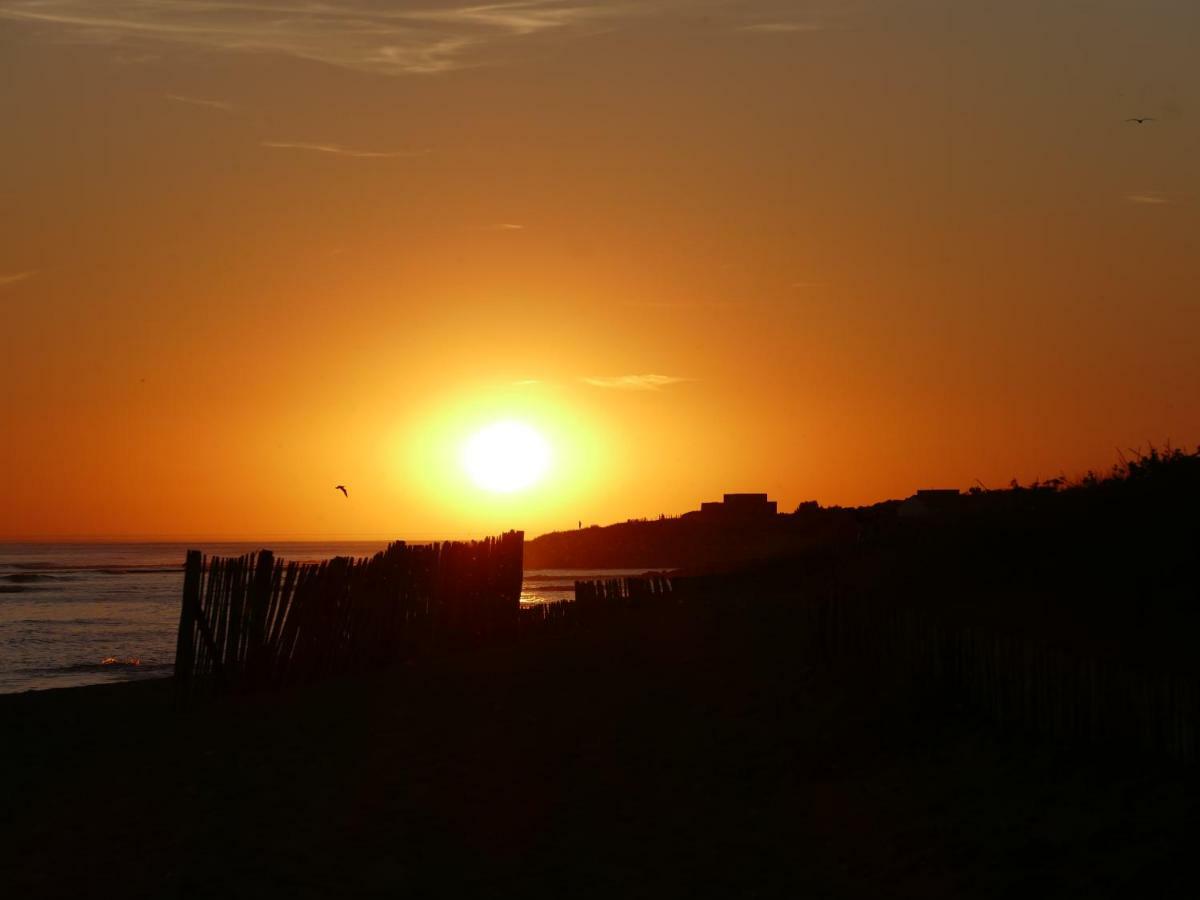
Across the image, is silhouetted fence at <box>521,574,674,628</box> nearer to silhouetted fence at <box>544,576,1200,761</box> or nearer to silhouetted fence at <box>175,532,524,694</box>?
silhouetted fence at <box>175,532,524,694</box>

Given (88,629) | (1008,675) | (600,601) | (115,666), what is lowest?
(115,666)

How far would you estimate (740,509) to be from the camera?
83.4 meters

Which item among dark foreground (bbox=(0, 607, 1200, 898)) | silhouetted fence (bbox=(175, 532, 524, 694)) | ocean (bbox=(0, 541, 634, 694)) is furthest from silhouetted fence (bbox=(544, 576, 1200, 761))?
ocean (bbox=(0, 541, 634, 694))

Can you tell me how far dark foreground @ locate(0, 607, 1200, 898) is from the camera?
747 cm

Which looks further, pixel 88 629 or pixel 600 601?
pixel 88 629

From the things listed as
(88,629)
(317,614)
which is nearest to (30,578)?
(88,629)

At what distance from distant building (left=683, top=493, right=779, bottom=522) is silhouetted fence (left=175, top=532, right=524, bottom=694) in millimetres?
61027

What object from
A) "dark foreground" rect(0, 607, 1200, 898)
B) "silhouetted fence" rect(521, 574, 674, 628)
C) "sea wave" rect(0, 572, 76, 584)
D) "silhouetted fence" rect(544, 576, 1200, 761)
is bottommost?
"dark foreground" rect(0, 607, 1200, 898)

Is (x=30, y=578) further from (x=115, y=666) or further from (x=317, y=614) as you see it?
(x=317, y=614)

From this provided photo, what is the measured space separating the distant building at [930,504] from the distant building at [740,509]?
39503 mm

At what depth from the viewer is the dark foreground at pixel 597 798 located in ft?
24.5

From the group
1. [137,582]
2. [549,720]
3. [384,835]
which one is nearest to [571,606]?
[549,720]

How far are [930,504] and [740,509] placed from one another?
4787cm

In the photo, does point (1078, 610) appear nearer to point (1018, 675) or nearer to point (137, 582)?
point (1018, 675)
